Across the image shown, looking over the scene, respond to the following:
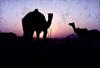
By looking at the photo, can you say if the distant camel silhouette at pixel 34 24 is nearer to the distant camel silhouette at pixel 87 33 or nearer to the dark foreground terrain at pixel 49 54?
the dark foreground terrain at pixel 49 54

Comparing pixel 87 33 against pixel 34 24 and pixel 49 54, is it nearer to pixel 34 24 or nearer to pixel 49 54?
A: pixel 34 24

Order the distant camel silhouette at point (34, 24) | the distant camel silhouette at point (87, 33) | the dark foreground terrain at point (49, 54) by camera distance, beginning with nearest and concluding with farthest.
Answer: the dark foreground terrain at point (49, 54), the distant camel silhouette at point (34, 24), the distant camel silhouette at point (87, 33)

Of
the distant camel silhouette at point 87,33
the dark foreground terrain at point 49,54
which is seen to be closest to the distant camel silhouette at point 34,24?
the dark foreground terrain at point 49,54

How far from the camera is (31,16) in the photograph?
9.93 m

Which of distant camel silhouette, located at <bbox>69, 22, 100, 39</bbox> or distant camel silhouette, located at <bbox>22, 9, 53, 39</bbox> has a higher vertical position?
distant camel silhouette, located at <bbox>22, 9, 53, 39</bbox>

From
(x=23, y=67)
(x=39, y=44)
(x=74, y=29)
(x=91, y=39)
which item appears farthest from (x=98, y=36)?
(x=23, y=67)


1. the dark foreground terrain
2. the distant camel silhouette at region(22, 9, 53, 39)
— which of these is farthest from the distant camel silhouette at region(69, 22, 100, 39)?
the distant camel silhouette at region(22, 9, 53, 39)

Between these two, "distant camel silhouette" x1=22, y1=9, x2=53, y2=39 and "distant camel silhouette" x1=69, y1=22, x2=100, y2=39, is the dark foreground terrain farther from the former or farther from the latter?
"distant camel silhouette" x1=22, y1=9, x2=53, y2=39

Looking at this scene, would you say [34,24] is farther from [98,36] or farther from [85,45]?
[98,36]

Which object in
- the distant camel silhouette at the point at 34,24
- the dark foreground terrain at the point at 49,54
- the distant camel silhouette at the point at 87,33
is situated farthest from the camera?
the distant camel silhouette at the point at 87,33

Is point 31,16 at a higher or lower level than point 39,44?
higher

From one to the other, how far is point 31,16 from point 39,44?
63.1 inches

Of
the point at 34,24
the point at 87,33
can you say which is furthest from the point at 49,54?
the point at 87,33

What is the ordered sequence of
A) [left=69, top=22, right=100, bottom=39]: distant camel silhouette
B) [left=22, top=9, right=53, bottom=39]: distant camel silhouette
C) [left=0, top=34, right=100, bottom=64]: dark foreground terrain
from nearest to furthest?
[left=0, top=34, right=100, bottom=64]: dark foreground terrain < [left=22, top=9, right=53, bottom=39]: distant camel silhouette < [left=69, top=22, right=100, bottom=39]: distant camel silhouette
